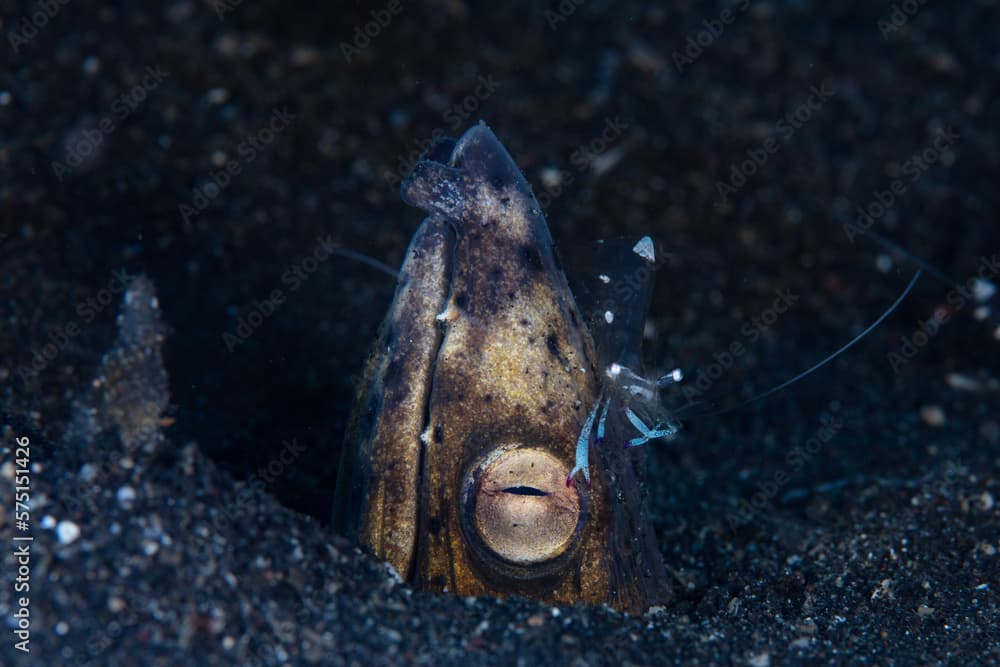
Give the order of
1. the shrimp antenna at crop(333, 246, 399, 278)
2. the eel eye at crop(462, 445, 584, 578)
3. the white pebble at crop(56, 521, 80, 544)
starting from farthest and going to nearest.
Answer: the shrimp antenna at crop(333, 246, 399, 278)
the eel eye at crop(462, 445, 584, 578)
the white pebble at crop(56, 521, 80, 544)

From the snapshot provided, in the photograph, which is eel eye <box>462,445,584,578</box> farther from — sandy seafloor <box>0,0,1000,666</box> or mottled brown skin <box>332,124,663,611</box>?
sandy seafloor <box>0,0,1000,666</box>

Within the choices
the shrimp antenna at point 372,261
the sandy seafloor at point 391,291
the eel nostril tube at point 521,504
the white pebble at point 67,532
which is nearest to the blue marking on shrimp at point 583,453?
the eel nostril tube at point 521,504

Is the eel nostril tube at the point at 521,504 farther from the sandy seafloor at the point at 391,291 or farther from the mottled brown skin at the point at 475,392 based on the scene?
the sandy seafloor at the point at 391,291

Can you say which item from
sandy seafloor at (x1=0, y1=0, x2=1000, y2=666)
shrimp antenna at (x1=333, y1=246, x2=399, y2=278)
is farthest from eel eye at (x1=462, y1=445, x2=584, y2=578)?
shrimp antenna at (x1=333, y1=246, x2=399, y2=278)

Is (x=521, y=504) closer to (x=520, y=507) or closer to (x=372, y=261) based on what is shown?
(x=520, y=507)

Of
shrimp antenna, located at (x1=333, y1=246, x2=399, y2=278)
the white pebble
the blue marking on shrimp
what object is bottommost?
the white pebble

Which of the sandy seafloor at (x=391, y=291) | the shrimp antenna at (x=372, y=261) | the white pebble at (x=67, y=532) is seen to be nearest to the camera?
the white pebble at (x=67, y=532)

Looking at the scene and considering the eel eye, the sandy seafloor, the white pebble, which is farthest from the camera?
the eel eye
